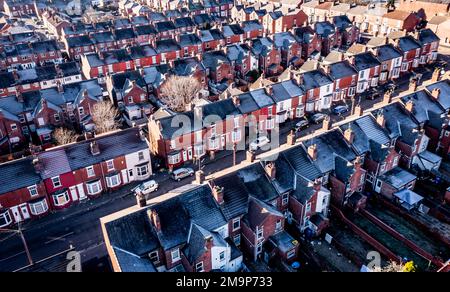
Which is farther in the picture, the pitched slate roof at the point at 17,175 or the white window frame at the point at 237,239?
the pitched slate roof at the point at 17,175

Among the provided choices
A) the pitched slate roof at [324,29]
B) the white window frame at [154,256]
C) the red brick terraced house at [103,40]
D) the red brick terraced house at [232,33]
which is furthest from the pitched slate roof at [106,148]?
the pitched slate roof at [324,29]

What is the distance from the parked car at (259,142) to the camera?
57.9 meters

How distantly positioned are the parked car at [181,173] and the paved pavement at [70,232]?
0.76 meters

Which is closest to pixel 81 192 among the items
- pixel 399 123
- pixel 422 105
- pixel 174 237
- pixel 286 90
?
pixel 174 237

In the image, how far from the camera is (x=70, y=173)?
4609cm

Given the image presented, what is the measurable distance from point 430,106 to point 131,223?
4988cm

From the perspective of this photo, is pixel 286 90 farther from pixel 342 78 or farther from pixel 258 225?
pixel 258 225

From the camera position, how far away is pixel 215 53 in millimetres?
82250

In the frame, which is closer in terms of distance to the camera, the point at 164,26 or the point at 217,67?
the point at 217,67

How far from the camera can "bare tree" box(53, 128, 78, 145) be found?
57.2 m

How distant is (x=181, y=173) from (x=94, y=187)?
485 inches

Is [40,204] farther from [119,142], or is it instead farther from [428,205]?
[428,205]

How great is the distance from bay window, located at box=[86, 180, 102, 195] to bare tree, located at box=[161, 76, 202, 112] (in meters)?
24.0

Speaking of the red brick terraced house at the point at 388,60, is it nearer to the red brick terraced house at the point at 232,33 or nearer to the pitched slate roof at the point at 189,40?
the red brick terraced house at the point at 232,33
